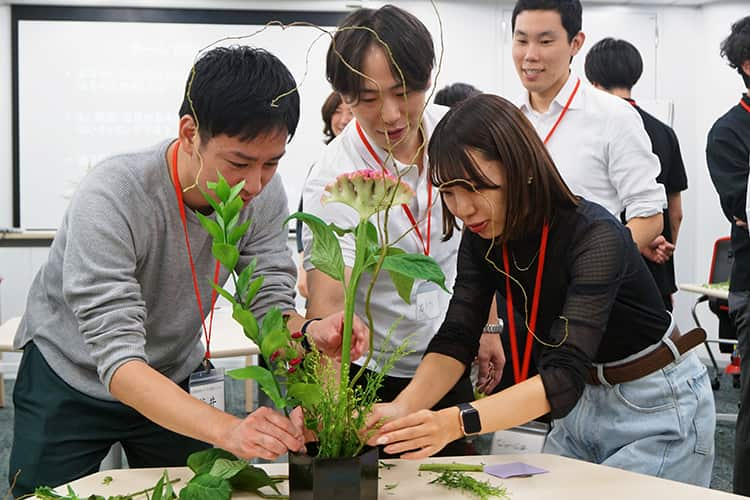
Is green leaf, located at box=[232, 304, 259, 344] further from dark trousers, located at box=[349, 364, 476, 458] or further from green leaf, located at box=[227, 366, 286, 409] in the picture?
dark trousers, located at box=[349, 364, 476, 458]

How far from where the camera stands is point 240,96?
60.3 inches

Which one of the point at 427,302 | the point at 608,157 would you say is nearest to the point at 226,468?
the point at 427,302

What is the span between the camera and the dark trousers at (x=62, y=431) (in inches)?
68.8

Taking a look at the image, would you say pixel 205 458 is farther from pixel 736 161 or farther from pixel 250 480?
pixel 736 161

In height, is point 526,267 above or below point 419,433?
above

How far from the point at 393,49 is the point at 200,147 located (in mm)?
529

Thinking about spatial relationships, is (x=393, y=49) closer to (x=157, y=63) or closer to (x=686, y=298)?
(x=157, y=63)

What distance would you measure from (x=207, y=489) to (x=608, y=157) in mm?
1718

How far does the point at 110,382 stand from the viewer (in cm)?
147

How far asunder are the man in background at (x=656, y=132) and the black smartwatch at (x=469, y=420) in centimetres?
216

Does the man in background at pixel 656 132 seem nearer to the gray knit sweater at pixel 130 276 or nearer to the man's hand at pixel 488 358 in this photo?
the man's hand at pixel 488 358

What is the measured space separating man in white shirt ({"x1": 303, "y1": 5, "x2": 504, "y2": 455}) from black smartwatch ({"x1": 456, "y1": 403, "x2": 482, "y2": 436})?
1.45 ft

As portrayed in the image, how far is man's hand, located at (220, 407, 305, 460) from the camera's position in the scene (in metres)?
1.33

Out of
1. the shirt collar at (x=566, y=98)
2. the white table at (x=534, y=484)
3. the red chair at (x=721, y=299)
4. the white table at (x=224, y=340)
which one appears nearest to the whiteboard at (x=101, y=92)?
the white table at (x=224, y=340)
